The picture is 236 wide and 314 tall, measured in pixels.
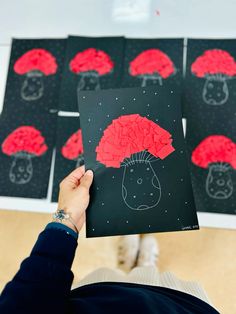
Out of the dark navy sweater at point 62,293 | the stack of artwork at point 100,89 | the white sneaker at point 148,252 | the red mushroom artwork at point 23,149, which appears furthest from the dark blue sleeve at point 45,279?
the red mushroom artwork at point 23,149

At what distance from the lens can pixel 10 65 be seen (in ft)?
4.06

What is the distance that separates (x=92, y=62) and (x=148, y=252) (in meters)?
0.65

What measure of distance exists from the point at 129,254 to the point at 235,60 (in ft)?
2.31

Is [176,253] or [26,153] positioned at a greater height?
[26,153]

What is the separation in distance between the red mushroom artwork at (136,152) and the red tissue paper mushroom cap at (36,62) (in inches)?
Answer: 22.6

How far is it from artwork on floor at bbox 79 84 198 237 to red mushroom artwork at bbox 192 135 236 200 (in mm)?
350

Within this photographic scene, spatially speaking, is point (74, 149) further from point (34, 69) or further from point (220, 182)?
point (220, 182)

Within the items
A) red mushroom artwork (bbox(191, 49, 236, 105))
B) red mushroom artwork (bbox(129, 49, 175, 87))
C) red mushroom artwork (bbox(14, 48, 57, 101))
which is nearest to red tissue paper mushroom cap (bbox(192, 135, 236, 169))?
red mushroom artwork (bbox(191, 49, 236, 105))

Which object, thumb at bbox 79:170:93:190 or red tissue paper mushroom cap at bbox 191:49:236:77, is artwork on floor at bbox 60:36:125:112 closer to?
red tissue paper mushroom cap at bbox 191:49:236:77

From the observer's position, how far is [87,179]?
0.71m

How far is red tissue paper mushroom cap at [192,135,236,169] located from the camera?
3.49 feet

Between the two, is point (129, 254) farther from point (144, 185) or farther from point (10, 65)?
point (10, 65)

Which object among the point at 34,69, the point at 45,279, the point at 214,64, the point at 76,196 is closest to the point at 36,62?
the point at 34,69

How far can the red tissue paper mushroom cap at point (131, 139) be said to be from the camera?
0.73 metres
